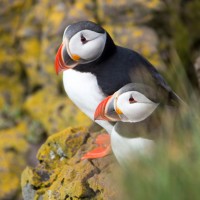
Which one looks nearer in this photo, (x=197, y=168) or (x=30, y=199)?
(x=197, y=168)

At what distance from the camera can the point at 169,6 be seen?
30.4 feet

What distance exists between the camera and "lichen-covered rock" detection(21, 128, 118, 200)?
4.47 meters

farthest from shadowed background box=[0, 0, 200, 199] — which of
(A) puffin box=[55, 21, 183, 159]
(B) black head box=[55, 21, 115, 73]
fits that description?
(B) black head box=[55, 21, 115, 73]

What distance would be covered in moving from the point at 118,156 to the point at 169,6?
5326 millimetres

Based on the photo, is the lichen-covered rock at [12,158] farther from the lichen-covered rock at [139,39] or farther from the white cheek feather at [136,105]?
the white cheek feather at [136,105]

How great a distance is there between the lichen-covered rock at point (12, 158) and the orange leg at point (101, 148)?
10.7 ft

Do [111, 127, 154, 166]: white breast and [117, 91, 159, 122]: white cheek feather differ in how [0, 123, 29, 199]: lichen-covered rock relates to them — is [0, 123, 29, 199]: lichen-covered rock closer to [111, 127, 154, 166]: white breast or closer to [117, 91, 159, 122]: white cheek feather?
[111, 127, 154, 166]: white breast

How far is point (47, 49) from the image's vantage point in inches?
371

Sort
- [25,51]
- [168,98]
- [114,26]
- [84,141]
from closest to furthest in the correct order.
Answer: [168,98], [84,141], [114,26], [25,51]

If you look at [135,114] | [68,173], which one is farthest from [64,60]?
[135,114]

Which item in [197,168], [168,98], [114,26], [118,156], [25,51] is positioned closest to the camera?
[197,168]

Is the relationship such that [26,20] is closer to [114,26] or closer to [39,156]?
[114,26]

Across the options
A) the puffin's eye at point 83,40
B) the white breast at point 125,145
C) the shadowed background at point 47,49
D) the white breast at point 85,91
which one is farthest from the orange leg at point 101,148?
the shadowed background at point 47,49

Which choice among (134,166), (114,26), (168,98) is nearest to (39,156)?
(168,98)
